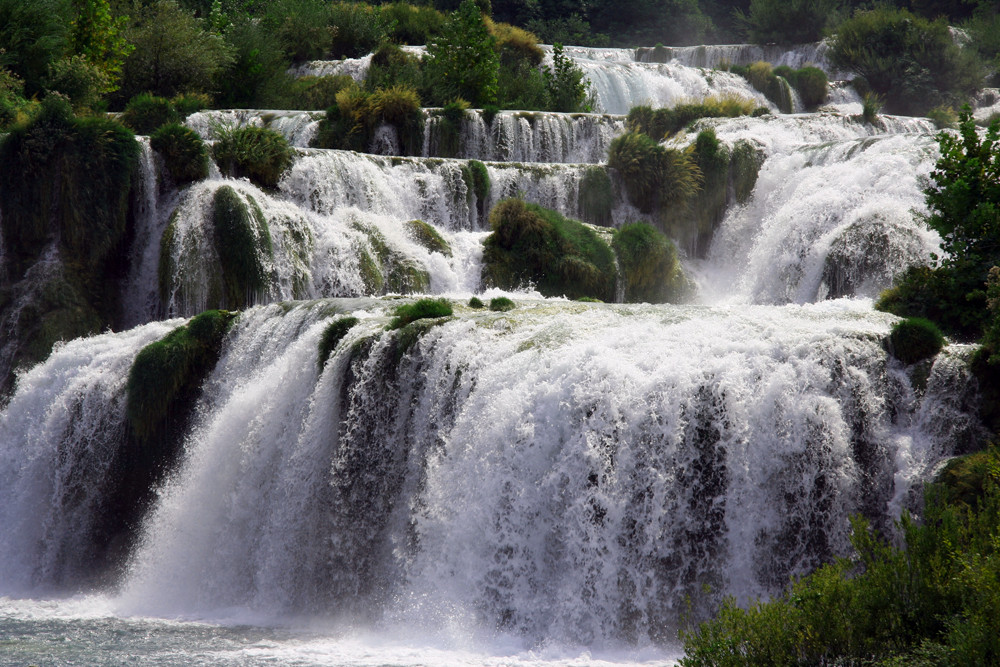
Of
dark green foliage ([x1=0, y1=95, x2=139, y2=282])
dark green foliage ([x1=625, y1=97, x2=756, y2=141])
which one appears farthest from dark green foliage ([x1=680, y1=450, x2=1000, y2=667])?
dark green foliage ([x1=625, y1=97, x2=756, y2=141])

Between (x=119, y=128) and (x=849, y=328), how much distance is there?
13527 millimetres

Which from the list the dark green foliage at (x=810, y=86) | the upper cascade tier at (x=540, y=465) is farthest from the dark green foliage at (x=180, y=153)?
the dark green foliage at (x=810, y=86)

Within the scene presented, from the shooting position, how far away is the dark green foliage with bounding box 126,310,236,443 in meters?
13.7

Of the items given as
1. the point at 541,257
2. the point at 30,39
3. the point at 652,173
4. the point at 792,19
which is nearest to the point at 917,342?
the point at 541,257

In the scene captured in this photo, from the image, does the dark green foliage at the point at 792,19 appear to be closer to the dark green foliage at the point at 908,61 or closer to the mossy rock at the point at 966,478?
the dark green foliage at the point at 908,61

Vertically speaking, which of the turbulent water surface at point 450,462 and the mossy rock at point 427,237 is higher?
the mossy rock at point 427,237

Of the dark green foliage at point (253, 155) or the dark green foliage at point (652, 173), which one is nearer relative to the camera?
the dark green foliage at point (253, 155)

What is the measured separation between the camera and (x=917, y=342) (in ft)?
32.1

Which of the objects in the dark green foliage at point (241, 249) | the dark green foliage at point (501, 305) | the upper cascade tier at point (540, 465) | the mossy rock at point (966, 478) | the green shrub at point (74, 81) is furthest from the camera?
the green shrub at point (74, 81)

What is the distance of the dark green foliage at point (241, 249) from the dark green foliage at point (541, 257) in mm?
4245

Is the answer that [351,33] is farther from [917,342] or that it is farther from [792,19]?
[917,342]

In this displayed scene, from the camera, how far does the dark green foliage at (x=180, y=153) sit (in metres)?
17.8

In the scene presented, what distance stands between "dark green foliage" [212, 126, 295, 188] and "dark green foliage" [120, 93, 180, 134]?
363 cm

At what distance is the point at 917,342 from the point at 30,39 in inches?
850
